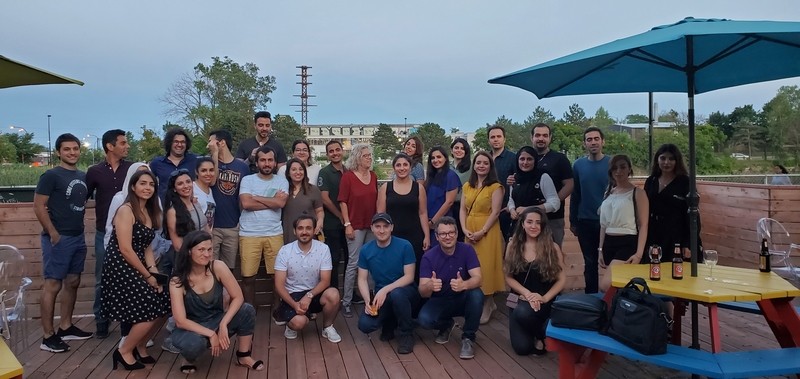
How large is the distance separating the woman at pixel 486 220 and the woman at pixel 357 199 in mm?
834

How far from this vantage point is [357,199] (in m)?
4.62

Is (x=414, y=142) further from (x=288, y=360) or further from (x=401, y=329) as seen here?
(x=288, y=360)

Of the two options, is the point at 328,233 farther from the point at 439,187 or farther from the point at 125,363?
the point at 125,363

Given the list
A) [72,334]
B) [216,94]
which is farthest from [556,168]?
[216,94]

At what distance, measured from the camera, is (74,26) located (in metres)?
12.2

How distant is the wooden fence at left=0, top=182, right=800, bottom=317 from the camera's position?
4.59 m

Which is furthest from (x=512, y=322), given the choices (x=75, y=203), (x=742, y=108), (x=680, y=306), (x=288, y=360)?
(x=742, y=108)

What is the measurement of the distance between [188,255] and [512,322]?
7.00ft

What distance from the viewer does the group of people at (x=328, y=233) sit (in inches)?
138

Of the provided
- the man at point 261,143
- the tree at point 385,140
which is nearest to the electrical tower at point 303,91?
the tree at point 385,140

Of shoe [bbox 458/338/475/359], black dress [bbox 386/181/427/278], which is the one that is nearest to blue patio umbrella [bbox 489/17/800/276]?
black dress [bbox 386/181/427/278]

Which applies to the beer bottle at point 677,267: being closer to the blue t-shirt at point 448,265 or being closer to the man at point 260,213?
the blue t-shirt at point 448,265

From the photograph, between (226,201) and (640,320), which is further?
(226,201)

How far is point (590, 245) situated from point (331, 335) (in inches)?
86.0
